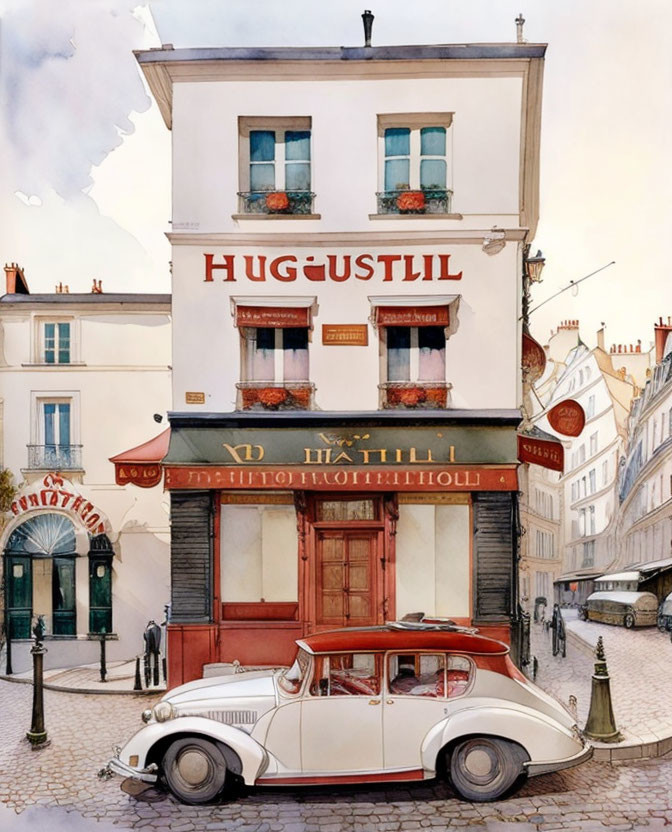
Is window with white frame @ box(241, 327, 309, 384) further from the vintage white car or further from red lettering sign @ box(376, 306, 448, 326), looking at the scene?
the vintage white car

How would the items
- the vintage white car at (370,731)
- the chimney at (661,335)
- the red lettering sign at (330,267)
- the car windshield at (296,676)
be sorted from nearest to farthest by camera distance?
the vintage white car at (370,731) → the car windshield at (296,676) → the red lettering sign at (330,267) → the chimney at (661,335)

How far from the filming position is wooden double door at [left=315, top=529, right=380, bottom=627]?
4156mm

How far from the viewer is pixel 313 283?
4.13 m

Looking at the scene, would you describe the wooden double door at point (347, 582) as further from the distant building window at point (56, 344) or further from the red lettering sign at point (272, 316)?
the distant building window at point (56, 344)

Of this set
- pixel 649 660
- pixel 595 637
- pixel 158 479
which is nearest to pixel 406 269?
pixel 158 479

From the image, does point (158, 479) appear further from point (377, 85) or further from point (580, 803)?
point (580, 803)

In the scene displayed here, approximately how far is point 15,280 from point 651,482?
12.9 ft

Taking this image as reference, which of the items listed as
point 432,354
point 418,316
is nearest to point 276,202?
point 418,316

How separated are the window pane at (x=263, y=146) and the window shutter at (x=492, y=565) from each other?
236 cm

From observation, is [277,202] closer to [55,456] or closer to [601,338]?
[55,456]

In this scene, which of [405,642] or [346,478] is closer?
[405,642]

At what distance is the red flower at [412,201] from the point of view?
4.05m

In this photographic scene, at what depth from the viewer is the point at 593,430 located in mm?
4270

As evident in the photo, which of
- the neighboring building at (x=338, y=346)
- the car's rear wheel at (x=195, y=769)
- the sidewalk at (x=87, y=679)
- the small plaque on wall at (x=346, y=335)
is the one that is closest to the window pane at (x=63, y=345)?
the neighboring building at (x=338, y=346)
